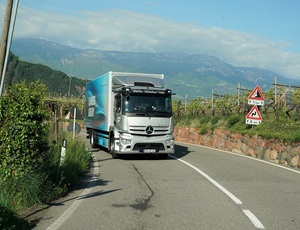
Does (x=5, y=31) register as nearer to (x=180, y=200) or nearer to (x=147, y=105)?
(x=180, y=200)

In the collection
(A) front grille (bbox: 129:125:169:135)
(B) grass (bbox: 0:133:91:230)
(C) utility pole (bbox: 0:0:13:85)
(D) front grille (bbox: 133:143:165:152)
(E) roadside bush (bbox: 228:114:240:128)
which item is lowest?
(B) grass (bbox: 0:133:91:230)

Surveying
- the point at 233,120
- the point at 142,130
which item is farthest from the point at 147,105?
the point at 233,120

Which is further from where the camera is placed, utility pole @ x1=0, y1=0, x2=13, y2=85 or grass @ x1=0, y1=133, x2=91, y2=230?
utility pole @ x1=0, y1=0, x2=13, y2=85

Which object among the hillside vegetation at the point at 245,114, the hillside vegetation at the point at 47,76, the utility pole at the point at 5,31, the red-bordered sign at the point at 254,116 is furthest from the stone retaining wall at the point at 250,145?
the hillside vegetation at the point at 47,76

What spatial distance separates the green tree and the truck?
312 inches

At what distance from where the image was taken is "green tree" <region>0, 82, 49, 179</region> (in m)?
7.61

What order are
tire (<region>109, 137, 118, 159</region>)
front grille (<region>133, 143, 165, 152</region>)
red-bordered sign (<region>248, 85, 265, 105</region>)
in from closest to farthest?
front grille (<region>133, 143, 165, 152</region>), tire (<region>109, 137, 118, 159</region>), red-bordered sign (<region>248, 85, 265, 105</region>)

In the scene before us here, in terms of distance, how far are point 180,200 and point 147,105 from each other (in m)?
8.05

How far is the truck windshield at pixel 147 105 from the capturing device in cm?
1620

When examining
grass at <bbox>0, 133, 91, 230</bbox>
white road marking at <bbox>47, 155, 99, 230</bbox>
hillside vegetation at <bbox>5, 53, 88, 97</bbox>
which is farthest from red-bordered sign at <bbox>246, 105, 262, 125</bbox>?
hillside vegetation at <bbox>5, 53, 88, 97</bbox>

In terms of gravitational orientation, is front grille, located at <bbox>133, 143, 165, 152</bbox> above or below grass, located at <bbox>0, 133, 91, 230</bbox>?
above

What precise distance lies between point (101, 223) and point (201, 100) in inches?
1321

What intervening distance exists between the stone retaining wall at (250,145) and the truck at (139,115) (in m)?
4.27

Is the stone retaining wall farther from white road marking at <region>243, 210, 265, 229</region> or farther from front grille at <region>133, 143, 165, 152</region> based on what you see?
white road marking at <region>243, 210, 265, 229</region>
